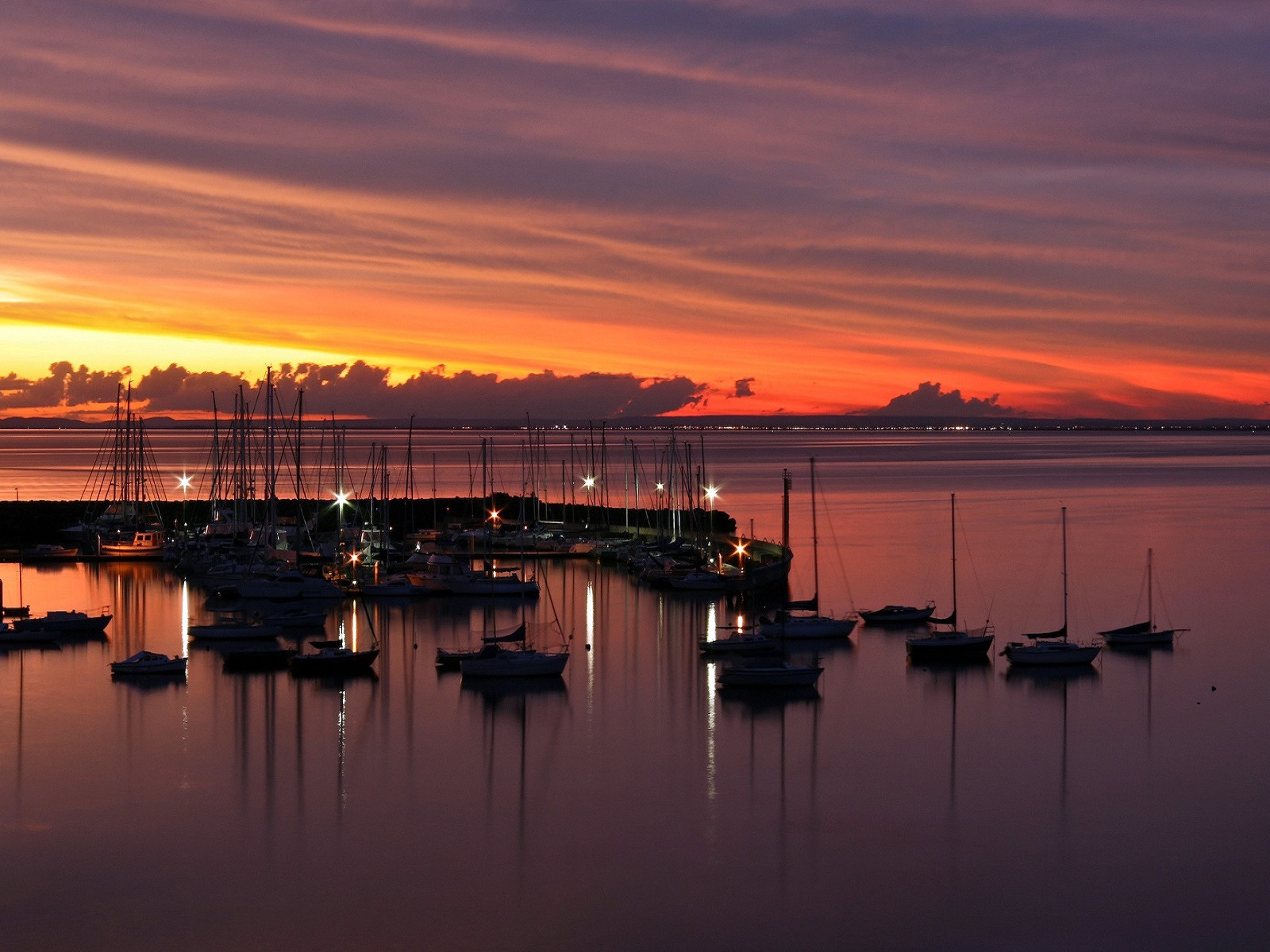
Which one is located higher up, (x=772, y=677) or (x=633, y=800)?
(x=772, y=677)

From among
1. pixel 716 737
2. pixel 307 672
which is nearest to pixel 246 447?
pixel 307 672

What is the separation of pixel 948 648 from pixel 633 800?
1264 centimetres

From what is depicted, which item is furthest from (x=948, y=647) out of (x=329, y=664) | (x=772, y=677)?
(x=329, y=664)

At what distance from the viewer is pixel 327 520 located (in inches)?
2542

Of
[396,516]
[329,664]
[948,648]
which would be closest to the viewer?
[329,664]

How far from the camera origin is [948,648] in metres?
30.5

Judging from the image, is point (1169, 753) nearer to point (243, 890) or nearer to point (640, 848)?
point (640, 848)

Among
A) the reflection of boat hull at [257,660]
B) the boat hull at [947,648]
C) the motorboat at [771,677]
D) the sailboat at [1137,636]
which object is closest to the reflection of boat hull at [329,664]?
the reflection of boat hull at [257,660]

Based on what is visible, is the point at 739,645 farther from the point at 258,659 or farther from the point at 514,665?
the point at 258,659

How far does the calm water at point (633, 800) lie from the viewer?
50.9 feet

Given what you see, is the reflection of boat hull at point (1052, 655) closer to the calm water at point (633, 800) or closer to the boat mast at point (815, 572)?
the calm water at point (633, 800)

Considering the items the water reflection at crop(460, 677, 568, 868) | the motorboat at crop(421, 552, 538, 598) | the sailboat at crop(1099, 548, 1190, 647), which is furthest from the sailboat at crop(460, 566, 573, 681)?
the sailboat at crop(1099, 548, 1190, 647)

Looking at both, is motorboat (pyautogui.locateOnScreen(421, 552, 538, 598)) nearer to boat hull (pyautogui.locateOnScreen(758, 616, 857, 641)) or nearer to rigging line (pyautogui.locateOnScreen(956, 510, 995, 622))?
boat hull (pyautogui.locateOnScreen(758, 616, 857, 641))

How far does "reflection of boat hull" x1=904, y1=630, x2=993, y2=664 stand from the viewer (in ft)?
99.3
